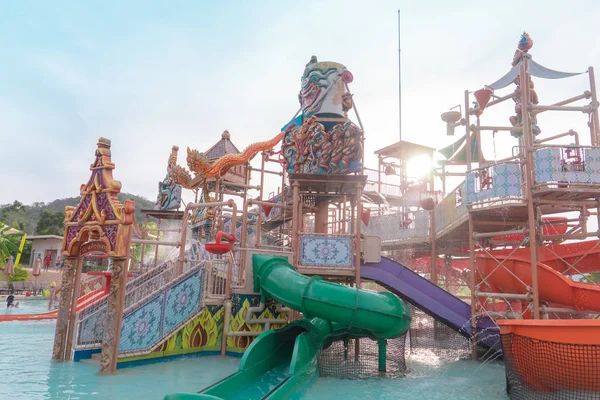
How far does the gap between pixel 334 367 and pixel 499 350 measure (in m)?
4.90

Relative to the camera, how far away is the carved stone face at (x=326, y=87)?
1523 cm

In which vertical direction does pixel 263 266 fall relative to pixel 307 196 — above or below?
below

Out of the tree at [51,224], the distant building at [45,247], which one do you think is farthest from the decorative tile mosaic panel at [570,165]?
the tree at [51,224]

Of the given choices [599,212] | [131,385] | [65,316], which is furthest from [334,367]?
[599,212]

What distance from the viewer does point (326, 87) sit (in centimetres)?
1526

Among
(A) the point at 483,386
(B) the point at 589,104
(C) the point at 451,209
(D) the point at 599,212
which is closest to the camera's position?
(A) the point at 483,386

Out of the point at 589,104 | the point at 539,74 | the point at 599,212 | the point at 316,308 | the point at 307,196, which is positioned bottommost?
the point at 316,308

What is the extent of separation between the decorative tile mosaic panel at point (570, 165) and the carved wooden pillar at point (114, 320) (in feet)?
31.1

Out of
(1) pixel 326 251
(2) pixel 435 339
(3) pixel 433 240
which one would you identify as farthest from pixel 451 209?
(1) pixel 326 251

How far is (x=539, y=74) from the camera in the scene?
1145 cm

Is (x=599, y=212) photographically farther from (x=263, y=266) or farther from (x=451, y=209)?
(x=263, y=266)

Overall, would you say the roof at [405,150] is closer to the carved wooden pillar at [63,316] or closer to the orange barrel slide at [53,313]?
the orange barrel slide at [53,313]

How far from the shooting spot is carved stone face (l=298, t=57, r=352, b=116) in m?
15.2

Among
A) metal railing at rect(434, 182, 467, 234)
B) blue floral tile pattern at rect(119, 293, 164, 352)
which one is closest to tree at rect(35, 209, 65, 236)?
blue floral tile pattern at rect(119, 293, 164, 352)
